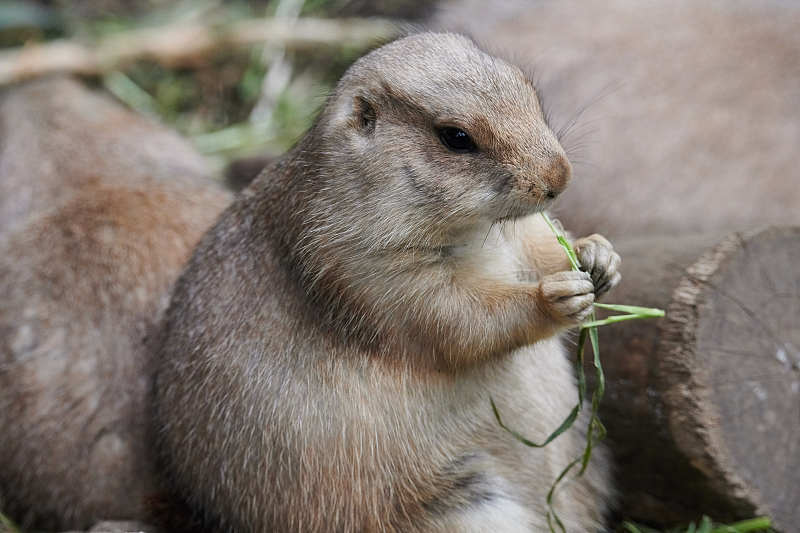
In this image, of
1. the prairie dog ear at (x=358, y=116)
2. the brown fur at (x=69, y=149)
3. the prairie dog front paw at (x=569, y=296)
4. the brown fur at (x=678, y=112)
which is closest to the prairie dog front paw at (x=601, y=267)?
the prairie dog front paw at (x=569, y=296)

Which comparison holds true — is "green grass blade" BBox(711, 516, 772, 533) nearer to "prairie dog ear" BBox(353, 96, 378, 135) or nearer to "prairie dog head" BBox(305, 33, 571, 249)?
"prairie dog head" BBox(305, 33, 571, 249)

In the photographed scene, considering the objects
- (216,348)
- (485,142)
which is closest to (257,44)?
(216,348)

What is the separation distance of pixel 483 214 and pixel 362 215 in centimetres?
45

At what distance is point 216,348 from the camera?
3812 millimetres

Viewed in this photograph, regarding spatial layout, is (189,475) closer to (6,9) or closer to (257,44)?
(257,44)

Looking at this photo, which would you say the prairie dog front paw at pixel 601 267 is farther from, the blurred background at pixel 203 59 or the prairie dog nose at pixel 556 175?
the blurred background at pixel 203 59

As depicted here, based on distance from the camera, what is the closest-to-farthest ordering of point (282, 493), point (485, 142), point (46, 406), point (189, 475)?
1. point (485, 142)
2. point (282, 493)
3. point (189, 475)
4. point (46, 406)

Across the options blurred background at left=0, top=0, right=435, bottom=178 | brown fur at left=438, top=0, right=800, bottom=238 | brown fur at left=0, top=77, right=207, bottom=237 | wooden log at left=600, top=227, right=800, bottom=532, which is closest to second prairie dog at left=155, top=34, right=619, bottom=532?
wooden log at left=600, top=227, right=800, bottom=532

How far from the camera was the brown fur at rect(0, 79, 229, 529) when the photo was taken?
456 centimetres

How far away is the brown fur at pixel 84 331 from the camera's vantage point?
456 centimetres

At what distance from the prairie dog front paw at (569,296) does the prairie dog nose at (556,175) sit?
1.08ft

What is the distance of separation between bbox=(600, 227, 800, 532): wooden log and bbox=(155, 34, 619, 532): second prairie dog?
0.39m

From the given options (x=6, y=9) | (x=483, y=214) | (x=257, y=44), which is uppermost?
(x=483, y=214)

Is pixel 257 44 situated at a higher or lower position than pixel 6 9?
higher
